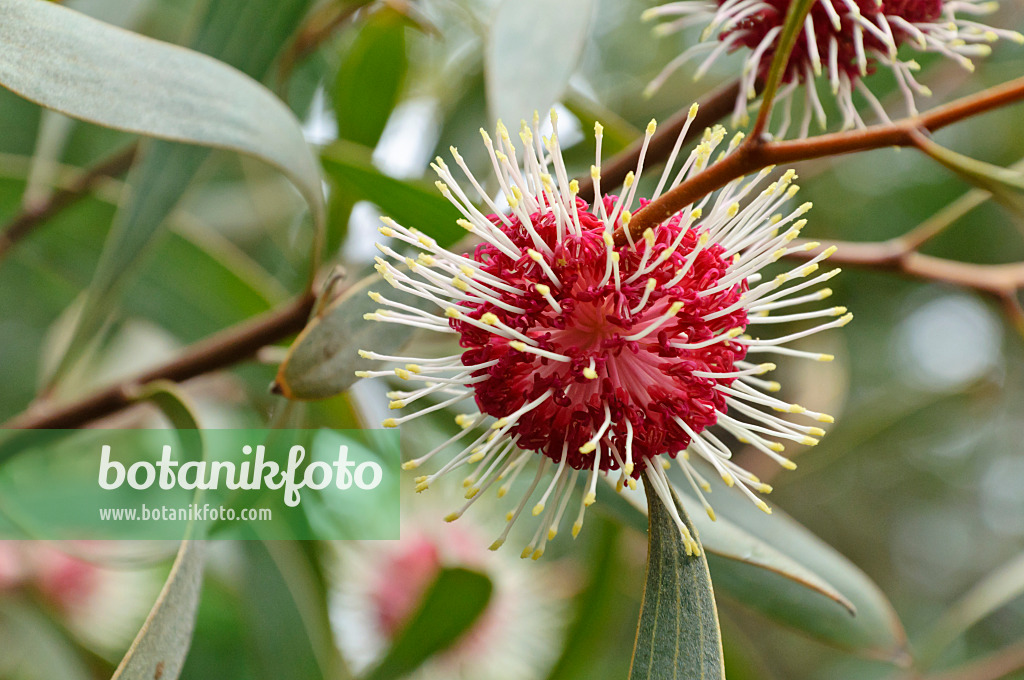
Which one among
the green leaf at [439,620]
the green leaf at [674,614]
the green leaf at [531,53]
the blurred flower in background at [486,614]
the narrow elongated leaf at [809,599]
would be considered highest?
the green leaf at [531,53]

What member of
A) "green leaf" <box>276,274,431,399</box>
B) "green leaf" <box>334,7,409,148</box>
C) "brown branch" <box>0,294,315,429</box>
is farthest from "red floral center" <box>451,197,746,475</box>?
"green leaf" <box>334,7,409,148</box>

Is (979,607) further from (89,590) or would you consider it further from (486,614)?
(89,590)

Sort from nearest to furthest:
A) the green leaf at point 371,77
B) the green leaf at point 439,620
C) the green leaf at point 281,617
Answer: the green leaf at point 439,620, the green leaf at point 281,617, the green leaf at point 371,77

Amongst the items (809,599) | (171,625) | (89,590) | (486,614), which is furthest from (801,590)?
(89,590)

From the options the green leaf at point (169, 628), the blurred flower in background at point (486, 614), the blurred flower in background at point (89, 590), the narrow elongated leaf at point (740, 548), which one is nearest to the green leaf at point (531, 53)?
the narrow elongated leaf at point (740, 548)

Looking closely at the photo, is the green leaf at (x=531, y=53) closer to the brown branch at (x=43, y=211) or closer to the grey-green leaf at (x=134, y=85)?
the grey-green leaf at (x=134, y=85)

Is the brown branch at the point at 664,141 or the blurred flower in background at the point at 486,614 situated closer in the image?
the brown branch at the point at 664,141

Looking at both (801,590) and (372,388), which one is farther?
(372,388)
